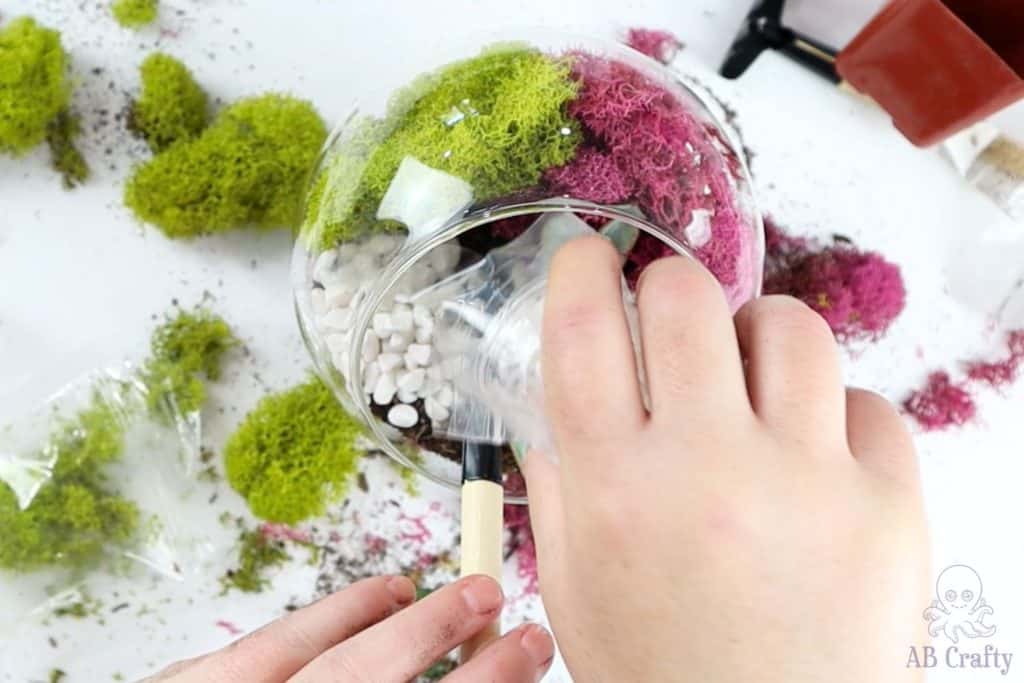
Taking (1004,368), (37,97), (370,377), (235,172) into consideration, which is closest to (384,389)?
(370,377)

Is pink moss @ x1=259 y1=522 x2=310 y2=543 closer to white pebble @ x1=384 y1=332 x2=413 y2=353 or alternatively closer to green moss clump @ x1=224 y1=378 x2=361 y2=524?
green moss clump @ x1=224 y1=378 x2=361 y2=524

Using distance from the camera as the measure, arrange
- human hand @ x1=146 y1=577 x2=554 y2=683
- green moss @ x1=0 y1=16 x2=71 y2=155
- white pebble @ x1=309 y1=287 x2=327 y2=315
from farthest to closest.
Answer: green moss @ x1=0 y1=16 x2=71 y2=155
white pebble @ x1=309 y1=287 x2=327 y2=315
human hand @ x1=146 y1=577 x2=554 y2=683

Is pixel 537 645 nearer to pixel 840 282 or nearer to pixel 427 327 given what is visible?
pixel 427 327

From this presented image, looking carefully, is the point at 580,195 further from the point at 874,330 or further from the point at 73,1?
the point at 73,1

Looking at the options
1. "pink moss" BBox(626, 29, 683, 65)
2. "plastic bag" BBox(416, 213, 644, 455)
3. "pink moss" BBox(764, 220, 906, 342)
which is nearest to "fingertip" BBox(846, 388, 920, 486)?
"plastic bag" BBox(416, 213, 644, 455)

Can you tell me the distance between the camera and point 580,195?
0.49 meters

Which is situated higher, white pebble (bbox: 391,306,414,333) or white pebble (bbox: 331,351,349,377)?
white pebble (bbox: 391,306,414,333)

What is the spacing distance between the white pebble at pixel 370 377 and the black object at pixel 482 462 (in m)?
0.08

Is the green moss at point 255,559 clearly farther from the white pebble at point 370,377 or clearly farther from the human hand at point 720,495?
the human hand at point 720,495

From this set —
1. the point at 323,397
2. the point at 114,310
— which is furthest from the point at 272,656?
the point at 114,310

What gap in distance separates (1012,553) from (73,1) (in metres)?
0.94

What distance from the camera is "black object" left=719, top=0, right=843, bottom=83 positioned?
29.3 inches

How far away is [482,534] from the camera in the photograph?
1.64ft

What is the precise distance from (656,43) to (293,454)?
18.3 inches
